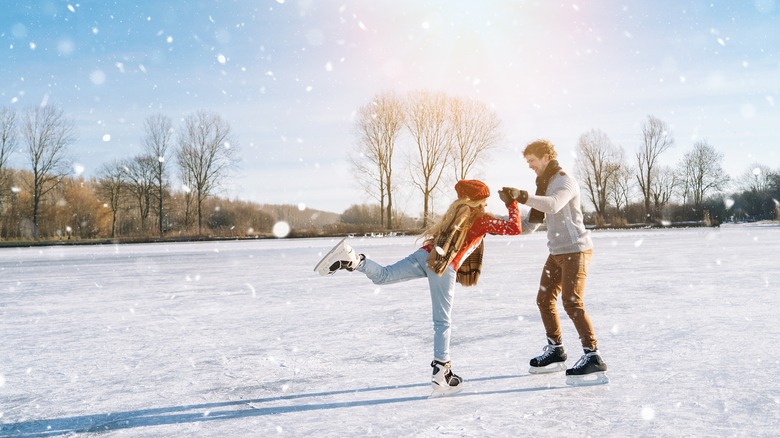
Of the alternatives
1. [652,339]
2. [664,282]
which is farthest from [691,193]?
[652,339]

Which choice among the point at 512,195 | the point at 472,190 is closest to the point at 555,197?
the point at 512,195

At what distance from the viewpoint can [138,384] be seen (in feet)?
13.8

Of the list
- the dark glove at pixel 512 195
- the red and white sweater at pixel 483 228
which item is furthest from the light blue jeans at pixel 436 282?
the dark glove at pixel 512 195

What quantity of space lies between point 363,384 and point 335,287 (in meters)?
6.00

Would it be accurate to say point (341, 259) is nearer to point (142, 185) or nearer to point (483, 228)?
point (483, 228)

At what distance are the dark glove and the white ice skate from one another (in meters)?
1.06

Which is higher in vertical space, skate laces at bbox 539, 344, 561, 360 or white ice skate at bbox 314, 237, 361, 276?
white ice skate at bbox 314, 237, 361, 276

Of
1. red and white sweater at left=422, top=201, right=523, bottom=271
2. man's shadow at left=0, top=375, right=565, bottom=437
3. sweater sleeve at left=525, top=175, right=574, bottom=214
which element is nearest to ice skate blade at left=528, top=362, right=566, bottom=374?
man's shadow at left=0, top=375, right=565, bottom=437

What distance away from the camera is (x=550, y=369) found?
426cm

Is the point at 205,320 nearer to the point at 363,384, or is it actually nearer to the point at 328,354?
the point at 328,354

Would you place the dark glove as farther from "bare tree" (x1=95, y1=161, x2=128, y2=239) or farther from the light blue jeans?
"bare tree" (x1=95, y1=161, x2=128, y2=239)

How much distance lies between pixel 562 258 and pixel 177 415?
8.93 ft

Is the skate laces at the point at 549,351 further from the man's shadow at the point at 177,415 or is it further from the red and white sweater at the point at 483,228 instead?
the red and white sweater at the point at 483,228

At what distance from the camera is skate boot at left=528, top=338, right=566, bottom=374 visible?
4.25 meters
